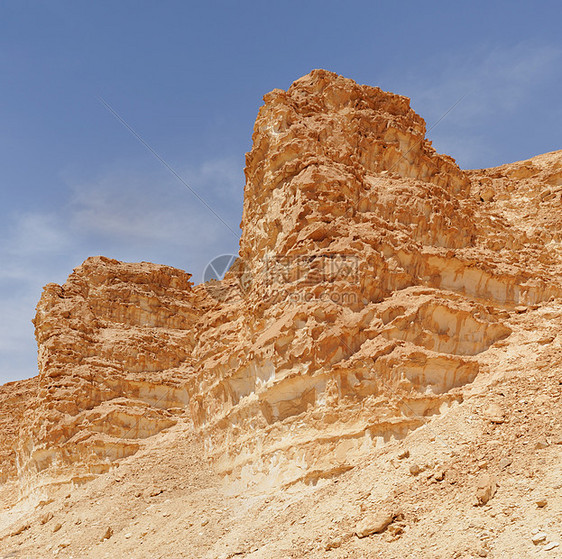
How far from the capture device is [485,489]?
870 centimetres

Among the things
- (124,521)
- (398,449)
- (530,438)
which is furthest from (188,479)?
(530,438)

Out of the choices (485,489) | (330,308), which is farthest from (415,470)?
(330,308)

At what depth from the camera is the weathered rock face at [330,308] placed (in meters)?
13.4

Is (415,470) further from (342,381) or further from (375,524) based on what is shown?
(342,381)

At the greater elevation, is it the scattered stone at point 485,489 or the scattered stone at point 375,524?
the scattered stone at point 485,489

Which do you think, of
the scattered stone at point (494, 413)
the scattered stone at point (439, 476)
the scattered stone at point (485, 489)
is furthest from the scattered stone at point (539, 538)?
the scattered stone at point (494, 413)

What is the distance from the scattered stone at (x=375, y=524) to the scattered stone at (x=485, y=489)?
1.46 meters

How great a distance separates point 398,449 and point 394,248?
5989 millimetres

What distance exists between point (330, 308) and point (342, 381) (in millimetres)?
1889

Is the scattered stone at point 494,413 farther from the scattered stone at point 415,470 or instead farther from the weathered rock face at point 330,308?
the scattered stone at point 415,470

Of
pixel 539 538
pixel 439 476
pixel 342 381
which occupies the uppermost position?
pixel 342 381

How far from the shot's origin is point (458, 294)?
15.9 meters

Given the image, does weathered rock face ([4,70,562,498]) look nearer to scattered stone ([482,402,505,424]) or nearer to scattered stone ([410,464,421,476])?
scattered stone ([482,402,505,424])

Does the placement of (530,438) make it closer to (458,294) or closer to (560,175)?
(458,294)
